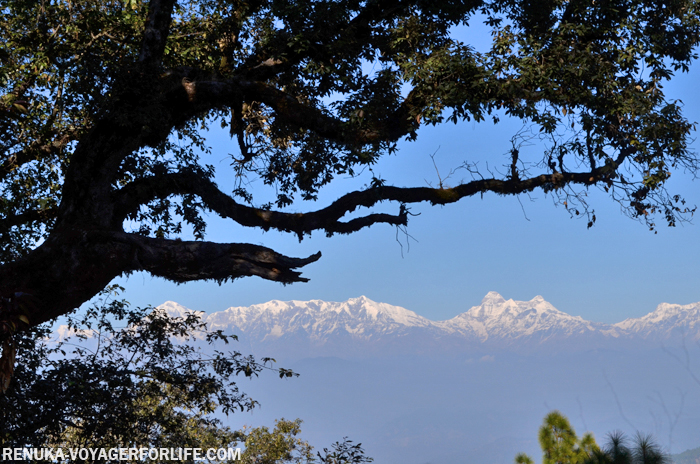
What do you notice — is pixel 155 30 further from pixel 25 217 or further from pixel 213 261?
pixel 25 217

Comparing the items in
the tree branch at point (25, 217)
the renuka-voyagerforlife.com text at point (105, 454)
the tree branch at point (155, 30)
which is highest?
the tree branch at point (155, 30)

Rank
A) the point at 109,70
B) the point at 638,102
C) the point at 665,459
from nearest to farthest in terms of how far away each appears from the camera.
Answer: the point at 665,459, the point at 638,102, the point at 109,70

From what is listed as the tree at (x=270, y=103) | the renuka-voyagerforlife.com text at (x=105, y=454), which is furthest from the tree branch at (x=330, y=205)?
the renuka-voyagerforlife.com text at (x=105, y=454)

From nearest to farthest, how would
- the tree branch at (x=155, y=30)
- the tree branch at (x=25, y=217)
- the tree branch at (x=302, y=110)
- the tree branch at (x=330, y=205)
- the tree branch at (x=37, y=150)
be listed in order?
the tree branch at (x=302, y=110) < the tree branch at (x=155, y=30) < the tree branch at (x=330, y=205) < the tree branch at (x=25, y=217) < the tree branch at (x=37, y=150)

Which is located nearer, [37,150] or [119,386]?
[119,386]

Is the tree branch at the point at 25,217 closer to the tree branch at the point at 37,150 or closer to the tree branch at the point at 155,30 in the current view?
the tree branch at the point at 37,150

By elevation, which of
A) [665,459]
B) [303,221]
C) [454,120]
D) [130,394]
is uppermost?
[454,120]

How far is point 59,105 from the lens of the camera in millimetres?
10711

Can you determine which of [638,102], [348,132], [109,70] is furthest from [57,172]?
[638,102]

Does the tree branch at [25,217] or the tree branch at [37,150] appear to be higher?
the tree branch at [37,150]

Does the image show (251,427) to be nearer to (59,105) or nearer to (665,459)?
(59,105)

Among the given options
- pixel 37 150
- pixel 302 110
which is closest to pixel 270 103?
pixel 302 110

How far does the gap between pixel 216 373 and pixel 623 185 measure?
8.93m

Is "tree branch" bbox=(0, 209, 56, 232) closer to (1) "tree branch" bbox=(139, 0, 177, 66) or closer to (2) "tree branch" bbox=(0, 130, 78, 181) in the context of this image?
(2) "tree branch" bbox=(0, 130, 78, 181)
